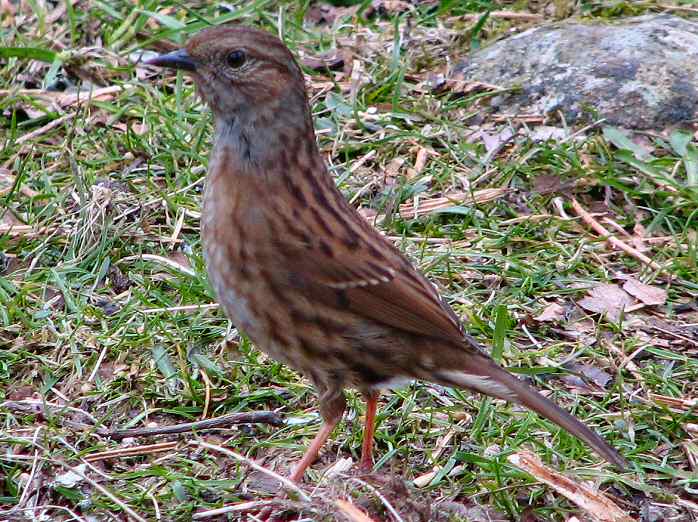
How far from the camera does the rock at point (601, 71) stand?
22.9ft

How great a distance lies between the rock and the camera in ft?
22.9

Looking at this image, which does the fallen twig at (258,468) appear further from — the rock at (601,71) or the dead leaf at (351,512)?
the rock at (601,71)

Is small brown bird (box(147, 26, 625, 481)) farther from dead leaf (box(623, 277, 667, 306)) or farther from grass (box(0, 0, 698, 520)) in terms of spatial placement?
dead leaf (box(623, 277, 667, 306))

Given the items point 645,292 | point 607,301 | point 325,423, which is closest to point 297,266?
point 325,423

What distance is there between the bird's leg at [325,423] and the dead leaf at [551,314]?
1.35 metres

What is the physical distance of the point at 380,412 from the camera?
5266 mm

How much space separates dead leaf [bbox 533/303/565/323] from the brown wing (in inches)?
44.0

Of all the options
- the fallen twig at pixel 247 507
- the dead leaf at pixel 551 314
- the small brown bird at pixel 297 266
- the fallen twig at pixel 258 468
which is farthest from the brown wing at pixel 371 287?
the dead leaf at pixel 551 314

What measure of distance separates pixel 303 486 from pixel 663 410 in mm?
1572

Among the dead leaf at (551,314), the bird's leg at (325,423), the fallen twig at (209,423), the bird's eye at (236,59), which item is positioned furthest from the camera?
the dead leaf at (551,314)

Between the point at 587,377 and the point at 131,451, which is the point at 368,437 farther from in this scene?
the point at 587,377

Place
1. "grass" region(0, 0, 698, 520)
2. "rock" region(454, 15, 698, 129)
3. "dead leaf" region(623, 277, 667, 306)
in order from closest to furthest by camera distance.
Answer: "grass" region(0, 0, 698, 520) → "dead leaf" region(623, 277, 667, 306) → "rock" region(454, 15, 698, 129)

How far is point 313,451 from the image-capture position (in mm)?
4812

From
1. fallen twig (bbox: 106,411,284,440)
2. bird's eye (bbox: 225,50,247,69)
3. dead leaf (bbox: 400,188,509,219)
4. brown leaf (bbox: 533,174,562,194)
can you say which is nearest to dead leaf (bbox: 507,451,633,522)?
fallen twig (bbox: 106,411,284,440)
